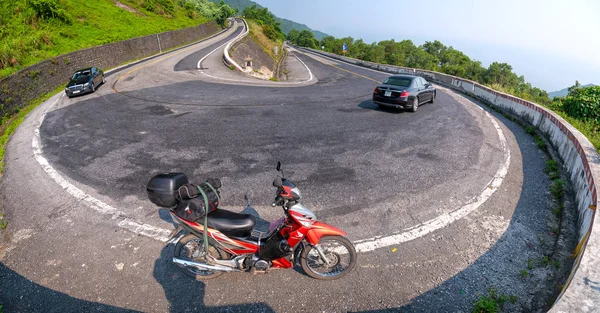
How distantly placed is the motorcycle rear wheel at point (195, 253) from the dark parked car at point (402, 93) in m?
9.99

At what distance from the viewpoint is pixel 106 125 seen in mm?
10461

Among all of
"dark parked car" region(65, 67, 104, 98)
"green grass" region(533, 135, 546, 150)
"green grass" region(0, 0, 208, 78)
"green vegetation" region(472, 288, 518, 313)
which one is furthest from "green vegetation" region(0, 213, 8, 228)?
"green grass" region(0, 0, 208, 78)

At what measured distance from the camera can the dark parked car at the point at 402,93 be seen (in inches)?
468

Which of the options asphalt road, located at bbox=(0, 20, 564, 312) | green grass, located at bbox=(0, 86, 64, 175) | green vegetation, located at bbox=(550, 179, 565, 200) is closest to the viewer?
asphalt road, located at bbox=(0, 20, 564, 312)

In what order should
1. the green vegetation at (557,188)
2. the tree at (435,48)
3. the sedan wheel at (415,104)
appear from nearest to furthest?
1. the green vegetation at (557,188)
2. the sedan wheel at (415,104)
3. the tree at (435,48)

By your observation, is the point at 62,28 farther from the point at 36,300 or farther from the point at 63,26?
the point at 36,300

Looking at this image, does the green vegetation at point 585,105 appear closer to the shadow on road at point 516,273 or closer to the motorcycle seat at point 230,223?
the shadow on road at point 516,273

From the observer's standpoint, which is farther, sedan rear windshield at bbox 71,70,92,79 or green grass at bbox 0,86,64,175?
sedan rear windshield at bbox 71,70,92,79

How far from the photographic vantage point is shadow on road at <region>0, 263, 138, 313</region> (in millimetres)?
3588

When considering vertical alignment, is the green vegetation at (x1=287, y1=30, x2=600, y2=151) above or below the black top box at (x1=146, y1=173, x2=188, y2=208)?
above

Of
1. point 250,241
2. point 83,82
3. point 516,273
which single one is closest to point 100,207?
point 250,241

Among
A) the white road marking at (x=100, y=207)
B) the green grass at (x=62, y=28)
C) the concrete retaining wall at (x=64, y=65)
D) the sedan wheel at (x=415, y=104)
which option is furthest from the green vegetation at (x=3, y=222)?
the green grass at (x=62, y=28)

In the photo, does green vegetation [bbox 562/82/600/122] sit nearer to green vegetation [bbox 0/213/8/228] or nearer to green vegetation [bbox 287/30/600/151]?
green vegetation [bbox 287/30/600/151]

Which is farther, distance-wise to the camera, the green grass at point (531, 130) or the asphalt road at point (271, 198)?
the green grass at point (531, 130)
